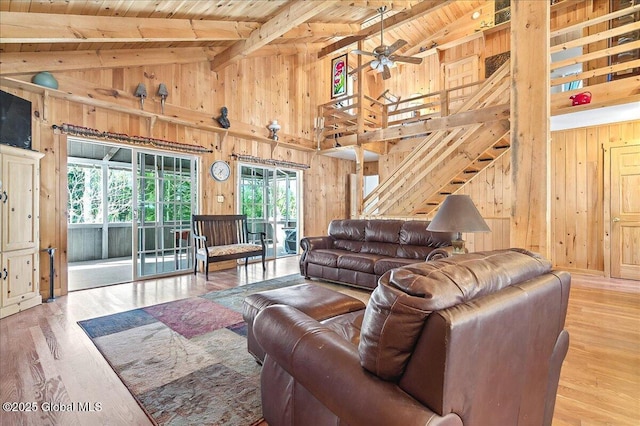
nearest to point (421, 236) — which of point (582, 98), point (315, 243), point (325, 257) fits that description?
point (325, 257)

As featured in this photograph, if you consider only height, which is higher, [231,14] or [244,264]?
[231,14]

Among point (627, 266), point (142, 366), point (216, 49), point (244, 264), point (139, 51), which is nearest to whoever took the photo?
point (142, 366)

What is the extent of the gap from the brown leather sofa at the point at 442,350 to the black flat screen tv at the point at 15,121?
3741 millimetres

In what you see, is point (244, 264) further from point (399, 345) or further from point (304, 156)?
point (399, 345)

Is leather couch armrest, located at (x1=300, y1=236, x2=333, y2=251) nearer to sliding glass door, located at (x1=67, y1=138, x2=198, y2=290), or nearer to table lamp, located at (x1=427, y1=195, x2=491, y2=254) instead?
sliding glass door, located at (x1=67, y1=138, x2=198, y2=290)

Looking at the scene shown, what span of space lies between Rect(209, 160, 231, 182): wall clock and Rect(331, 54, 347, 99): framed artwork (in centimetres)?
337

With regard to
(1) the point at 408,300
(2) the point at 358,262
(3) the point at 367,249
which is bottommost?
(2) the point at 358,262

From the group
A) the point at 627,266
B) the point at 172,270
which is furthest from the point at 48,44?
the point at 627,266

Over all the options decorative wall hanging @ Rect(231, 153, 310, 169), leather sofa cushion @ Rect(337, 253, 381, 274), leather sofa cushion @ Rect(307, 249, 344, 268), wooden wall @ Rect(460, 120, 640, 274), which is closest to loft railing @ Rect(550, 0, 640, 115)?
wooden wall @ Rect(460, 120, 640, 274)

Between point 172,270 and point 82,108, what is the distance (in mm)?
2647

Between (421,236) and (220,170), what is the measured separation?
3666mm

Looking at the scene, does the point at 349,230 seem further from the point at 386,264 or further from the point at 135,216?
the point at 135,216

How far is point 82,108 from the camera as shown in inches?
161

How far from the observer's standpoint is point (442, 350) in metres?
0.77
